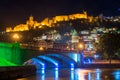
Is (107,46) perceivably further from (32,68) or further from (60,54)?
(32,68)

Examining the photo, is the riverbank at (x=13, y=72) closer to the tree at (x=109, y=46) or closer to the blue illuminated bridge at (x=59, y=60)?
the blue illuminated bridge at (x=59, y=60)

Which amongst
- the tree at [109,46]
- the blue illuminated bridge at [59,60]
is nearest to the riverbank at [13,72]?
the blue illuminated bridge at [59,60]

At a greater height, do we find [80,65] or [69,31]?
[69,31]

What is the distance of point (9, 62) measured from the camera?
205 feet

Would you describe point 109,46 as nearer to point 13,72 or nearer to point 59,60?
point 59,60

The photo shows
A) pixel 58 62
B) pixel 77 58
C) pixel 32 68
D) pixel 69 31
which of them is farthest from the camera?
pixel 69 31

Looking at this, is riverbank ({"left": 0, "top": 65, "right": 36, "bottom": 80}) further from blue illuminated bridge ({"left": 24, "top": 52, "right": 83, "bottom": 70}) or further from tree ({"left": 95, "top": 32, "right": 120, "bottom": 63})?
tree ({"left": 95, "top": 32, "right": 120, "bottom": 63})

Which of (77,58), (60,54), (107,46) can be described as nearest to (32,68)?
(60,54)

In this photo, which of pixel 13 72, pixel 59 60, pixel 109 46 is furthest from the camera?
pixel 109 46

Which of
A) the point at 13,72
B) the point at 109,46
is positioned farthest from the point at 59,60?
the point at 13,72

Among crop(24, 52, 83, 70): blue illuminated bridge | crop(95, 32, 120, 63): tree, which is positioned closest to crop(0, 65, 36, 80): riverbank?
crop(24, 52, 83, 70): blue illuminated bridge

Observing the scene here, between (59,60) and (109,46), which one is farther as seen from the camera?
(109,46)

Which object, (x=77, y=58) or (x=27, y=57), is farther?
(x=77, y=58)

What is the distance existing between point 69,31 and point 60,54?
355 ft
